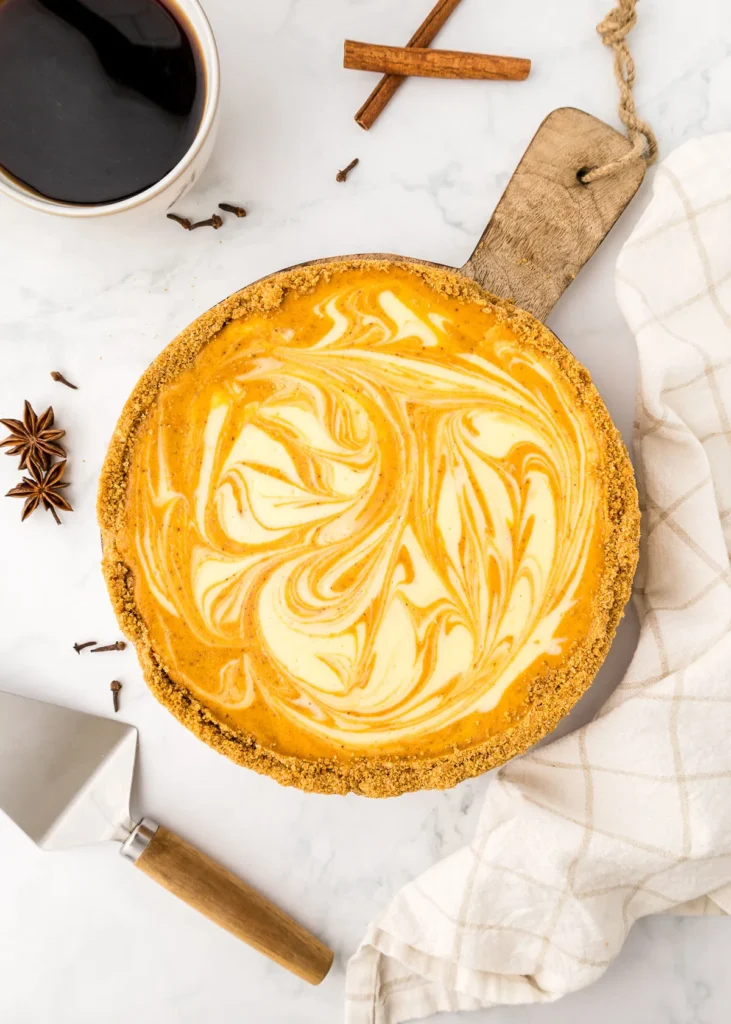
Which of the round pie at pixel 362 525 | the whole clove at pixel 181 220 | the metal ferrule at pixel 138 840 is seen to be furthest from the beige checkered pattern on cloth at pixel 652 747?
the whole clove at pixel 181 220

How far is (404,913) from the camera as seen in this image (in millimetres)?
2246

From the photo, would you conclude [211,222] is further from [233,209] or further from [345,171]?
[345,171]

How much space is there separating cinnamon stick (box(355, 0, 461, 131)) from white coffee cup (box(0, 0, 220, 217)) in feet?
1.76

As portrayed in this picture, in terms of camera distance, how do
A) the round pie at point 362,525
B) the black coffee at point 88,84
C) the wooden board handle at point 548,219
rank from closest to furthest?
the black coffee at point 88,84 → the round pie at point 362,525 → the wooden board handle at point 548,219

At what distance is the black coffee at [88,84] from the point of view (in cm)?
189

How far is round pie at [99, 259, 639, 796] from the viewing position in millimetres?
2021

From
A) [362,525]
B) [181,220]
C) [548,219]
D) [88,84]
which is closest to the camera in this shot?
[88,84]

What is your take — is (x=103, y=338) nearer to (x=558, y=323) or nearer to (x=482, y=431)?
(x=482, y=431)

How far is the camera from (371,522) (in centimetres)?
205

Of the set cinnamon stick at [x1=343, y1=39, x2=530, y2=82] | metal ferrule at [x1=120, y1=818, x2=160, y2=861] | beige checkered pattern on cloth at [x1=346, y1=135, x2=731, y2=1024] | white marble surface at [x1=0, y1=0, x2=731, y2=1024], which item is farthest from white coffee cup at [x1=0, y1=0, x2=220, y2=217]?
metal ferrule at [x1=120, y1=818, x2=160, y2=861]

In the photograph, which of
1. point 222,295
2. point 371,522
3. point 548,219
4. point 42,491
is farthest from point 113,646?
point 548,219

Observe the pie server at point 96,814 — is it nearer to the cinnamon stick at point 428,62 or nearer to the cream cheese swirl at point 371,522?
the cream cheese swirl at point 371,522

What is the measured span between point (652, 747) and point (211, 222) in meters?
1.88

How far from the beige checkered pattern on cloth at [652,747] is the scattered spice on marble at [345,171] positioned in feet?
2.63
